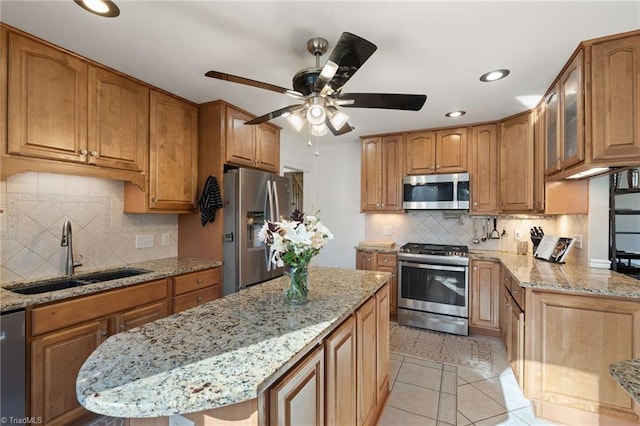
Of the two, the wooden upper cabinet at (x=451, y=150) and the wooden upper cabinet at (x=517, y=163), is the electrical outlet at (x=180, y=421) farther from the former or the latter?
the wooden upper cabinet at (x=451, y=150)

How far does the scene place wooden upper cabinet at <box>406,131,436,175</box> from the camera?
11.7ft

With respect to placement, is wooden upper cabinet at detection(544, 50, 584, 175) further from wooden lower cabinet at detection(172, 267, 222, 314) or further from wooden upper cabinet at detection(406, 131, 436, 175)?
wooden lower cabinet at detection(172, 267, 222, 314)

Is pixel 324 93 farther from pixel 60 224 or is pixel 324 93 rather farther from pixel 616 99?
pixel 60 224

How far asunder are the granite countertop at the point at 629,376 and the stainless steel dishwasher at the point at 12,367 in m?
2.48

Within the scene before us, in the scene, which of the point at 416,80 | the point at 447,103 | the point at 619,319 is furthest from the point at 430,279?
the point at 416,80

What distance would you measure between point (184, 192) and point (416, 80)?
2267mm

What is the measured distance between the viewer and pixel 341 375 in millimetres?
1320

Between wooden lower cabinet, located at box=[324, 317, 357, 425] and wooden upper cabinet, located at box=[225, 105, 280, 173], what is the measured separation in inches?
82.0

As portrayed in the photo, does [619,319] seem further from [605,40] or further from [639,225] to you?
[605,40]

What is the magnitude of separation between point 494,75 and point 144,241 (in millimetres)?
3285

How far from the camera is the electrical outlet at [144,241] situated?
2658 mm

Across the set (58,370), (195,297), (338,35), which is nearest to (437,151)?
(338,35)

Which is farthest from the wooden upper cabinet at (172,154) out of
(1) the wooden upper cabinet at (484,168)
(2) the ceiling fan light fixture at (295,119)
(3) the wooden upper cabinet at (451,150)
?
(1) the wooden upper cabinet at (484,168)

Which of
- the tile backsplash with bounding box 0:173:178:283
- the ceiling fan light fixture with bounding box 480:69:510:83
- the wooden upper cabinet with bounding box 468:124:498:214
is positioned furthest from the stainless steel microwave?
the tile backsplash with bounding box 0:173:178:283
